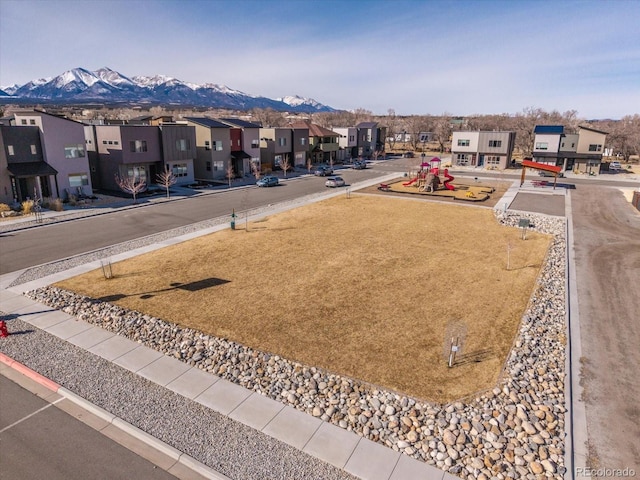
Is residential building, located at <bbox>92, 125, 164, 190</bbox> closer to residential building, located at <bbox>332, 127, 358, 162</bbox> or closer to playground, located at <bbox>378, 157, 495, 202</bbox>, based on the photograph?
playground, located at <bbox>378, 157, 495, 202</bbox>

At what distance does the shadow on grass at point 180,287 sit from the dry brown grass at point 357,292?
0.13 meters

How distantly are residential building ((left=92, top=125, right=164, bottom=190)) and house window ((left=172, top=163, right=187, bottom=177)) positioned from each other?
109 inches

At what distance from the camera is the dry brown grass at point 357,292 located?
14875mm

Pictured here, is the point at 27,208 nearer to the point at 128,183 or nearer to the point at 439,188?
the point at 128,183

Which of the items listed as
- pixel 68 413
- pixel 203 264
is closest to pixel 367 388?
pixel 68 413

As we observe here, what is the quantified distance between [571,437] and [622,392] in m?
3.71

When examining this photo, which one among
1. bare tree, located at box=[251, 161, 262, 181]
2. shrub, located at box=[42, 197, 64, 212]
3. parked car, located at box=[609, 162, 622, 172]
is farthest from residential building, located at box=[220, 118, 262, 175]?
parked car, located at box=[609, 162, 622, 172]

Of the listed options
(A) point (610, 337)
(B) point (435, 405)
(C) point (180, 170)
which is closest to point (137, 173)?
(C) point (180, 170)

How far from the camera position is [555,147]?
6894 centimetres

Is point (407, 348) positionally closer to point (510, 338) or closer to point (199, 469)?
point (510, 338)

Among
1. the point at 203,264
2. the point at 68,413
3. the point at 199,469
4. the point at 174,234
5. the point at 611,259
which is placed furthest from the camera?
the point at 174,234

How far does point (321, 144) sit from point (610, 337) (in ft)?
224

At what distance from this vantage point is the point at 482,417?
1175cm

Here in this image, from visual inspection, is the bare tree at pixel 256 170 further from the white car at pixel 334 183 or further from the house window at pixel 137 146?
the house window at pixel 137 146
